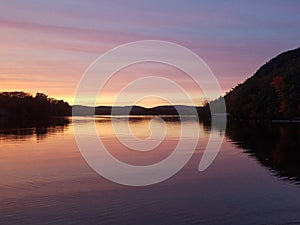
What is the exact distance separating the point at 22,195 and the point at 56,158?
51.4 ft

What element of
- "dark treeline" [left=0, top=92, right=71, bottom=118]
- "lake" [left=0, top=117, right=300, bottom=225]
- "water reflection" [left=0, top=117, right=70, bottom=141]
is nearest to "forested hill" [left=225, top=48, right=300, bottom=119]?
"water reflection" [left=0, top=117, right=70, bottom=141]

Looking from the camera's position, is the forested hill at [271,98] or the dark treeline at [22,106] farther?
→ the dark treeline at [22,106]

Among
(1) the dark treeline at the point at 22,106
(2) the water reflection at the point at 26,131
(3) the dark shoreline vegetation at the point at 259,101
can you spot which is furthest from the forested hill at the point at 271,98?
(1) the dark treeline at the point at 22,106

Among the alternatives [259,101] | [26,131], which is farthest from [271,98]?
[26,131]

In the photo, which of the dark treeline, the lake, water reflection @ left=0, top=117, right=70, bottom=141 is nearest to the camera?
the lake

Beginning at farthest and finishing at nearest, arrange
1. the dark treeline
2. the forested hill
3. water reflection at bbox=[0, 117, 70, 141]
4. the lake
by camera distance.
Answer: the dark treeline < the forested hill < water reflection at bbox=[0, 117, 70, 141] < the lake

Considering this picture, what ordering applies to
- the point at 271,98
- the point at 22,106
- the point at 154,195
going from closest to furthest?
the point at 154,195 < the point at 271,98 < the point at 22,106

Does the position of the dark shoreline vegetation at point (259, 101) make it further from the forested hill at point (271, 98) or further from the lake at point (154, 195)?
the lake at point (154, 195)

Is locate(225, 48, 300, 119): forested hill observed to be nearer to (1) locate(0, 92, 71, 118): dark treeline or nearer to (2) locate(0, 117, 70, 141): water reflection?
(2) locate(0, 117, 70, 141): water reflection

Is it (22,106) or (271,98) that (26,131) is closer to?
(271,98)

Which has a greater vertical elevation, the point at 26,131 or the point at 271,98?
the point at 271,98

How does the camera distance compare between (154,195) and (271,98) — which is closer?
(154,195)

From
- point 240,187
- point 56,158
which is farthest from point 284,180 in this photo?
point 56,158

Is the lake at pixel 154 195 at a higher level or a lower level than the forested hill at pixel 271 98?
lower
